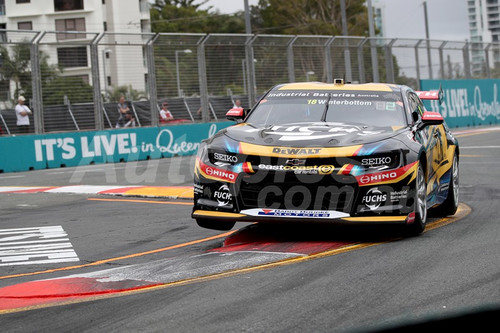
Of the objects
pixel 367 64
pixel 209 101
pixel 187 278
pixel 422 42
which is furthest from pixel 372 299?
pixel 422 42

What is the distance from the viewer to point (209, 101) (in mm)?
25750

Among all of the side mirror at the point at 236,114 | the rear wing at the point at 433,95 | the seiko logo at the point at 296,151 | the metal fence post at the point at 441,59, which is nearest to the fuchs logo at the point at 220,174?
the seiko logo at the point at 296,151

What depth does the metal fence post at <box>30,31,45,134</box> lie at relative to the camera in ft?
69.7

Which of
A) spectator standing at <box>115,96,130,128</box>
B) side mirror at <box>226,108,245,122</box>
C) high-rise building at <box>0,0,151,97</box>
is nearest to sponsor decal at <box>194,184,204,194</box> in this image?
side mirror at <box>226,108,245,122</box>

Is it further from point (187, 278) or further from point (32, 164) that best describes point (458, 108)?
point (187, 278)

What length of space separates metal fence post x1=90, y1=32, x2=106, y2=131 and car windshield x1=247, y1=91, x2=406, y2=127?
13.7 m

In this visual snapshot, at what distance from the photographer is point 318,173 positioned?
24.3 feet

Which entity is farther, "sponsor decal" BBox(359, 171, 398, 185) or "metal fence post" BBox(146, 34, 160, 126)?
"metal fence post" BBox(146, 34, 160, 126)

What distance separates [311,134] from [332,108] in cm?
112

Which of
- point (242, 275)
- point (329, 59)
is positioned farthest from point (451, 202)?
point (329, 59)

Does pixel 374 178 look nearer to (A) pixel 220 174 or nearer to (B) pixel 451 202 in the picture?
(A) pixel 220 174

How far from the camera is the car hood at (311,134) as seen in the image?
7699 millimetres

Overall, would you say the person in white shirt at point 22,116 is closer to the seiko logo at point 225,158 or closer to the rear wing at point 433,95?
the rear wing at point 433,95

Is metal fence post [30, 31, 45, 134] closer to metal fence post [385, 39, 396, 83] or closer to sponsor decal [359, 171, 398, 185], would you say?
sponsor decal [359, 171, 398, 185]
